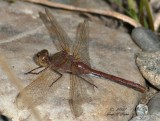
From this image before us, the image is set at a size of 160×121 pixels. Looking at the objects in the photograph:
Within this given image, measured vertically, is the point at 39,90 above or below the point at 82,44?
below

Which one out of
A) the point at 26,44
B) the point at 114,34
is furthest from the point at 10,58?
the point at 114,34

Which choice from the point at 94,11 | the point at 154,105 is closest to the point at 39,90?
the point at 154,105

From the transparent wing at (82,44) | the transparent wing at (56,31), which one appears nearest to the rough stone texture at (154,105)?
the transparent wing at (82,44)

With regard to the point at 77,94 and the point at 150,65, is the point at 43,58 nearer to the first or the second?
Result: the point at 77,94

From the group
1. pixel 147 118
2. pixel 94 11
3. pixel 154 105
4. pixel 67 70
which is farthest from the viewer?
pixel 94 11

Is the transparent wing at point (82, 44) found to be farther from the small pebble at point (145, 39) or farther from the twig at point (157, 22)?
the twig at point (157, 22)

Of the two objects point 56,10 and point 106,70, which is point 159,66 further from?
point 56,10
